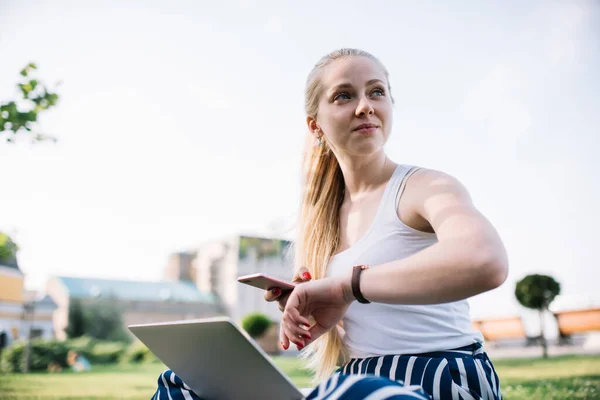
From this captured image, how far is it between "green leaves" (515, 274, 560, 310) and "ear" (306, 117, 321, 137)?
10145 mm

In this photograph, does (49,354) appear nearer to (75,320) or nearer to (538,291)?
(538,291)

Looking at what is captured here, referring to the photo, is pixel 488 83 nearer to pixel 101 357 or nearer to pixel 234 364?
pixel 234 364

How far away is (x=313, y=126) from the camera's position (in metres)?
1.84

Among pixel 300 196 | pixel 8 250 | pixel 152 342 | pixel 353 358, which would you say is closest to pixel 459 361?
pixel 353 358

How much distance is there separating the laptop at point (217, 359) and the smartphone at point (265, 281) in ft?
0.71

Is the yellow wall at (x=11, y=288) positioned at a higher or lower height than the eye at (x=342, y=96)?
lower

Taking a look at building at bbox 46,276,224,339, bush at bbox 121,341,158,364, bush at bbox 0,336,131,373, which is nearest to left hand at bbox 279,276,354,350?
bush at bbox 0,336,131,373

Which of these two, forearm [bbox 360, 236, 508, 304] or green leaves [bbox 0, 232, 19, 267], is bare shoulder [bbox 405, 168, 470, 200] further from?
green leaves [bbox 0, 232, 19, 267]

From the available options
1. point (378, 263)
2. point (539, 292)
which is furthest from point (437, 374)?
point (539, 292)

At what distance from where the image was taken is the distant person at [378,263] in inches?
38.8

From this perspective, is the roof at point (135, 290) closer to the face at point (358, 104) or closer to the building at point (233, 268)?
the building at point (233, 268)

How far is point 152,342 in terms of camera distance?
1275mm

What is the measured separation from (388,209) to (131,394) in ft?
19.1

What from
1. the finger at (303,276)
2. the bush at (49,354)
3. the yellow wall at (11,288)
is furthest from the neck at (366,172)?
the yellow wall at (11,288)
